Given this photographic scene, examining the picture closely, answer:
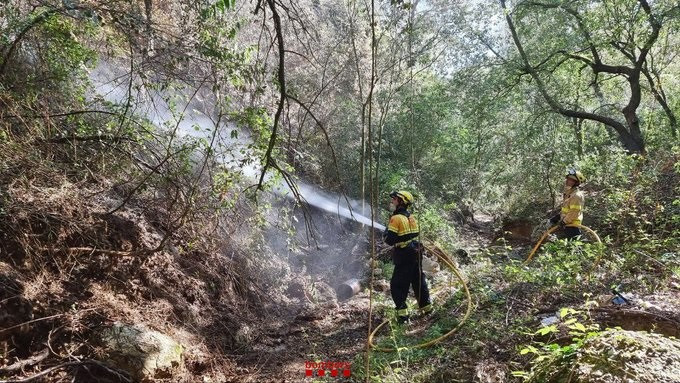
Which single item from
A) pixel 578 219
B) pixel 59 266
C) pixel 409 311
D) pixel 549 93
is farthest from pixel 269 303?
pixel 549 93

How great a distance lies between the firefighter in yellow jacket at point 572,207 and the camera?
6.57 metres

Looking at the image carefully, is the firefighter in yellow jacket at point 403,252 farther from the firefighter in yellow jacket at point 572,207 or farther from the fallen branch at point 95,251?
the fallen branch at point 95,251

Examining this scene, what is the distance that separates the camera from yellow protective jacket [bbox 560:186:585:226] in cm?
656

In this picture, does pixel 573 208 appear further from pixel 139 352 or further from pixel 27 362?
pixel 27 362

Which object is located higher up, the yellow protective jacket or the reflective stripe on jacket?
the yellow protective jacket

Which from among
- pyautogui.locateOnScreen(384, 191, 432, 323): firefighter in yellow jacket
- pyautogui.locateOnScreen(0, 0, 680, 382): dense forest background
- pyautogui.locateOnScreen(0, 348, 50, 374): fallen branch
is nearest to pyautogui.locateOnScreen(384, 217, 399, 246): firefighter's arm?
pyautogui.locateOnScreen(384, 191, 432, 323): firefighter in yellow jacket

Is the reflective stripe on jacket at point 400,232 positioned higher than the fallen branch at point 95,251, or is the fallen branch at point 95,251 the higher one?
the reflective stripe on jacket at point 400,232

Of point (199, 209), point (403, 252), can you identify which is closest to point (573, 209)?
point (403, 252)

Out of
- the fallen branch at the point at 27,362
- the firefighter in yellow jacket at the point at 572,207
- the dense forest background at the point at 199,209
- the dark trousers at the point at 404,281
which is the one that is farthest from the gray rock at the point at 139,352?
the firefighter in yellow jacket at the point at 572,207

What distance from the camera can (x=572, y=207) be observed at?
662 cm

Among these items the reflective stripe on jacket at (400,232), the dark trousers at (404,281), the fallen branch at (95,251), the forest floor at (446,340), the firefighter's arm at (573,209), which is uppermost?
the firefighter's arm at (573,209)

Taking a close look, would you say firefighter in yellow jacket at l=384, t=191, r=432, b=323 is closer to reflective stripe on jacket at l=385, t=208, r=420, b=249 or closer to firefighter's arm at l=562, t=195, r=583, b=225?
reflective stripe on jacket at l=385, t=208, r=420, b=249

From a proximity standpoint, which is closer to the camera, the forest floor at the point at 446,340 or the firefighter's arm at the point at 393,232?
the forest floor at the point at 446,340

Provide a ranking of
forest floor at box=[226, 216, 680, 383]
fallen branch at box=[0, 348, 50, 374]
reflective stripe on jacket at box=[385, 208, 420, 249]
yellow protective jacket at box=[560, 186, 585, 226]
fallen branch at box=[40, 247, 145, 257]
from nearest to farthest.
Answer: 1. fallen branch at box=[0, 348, 50, 374]
2. forest floor at box=[226, 216, 680, 383]
3. fallen branch at box=[40, 247, 145, 257]
4. reflective stripe on jacket at box=[385, 208, 420, 249]
5. yellow protective jacket at box=[560, 186, 585, 226]
